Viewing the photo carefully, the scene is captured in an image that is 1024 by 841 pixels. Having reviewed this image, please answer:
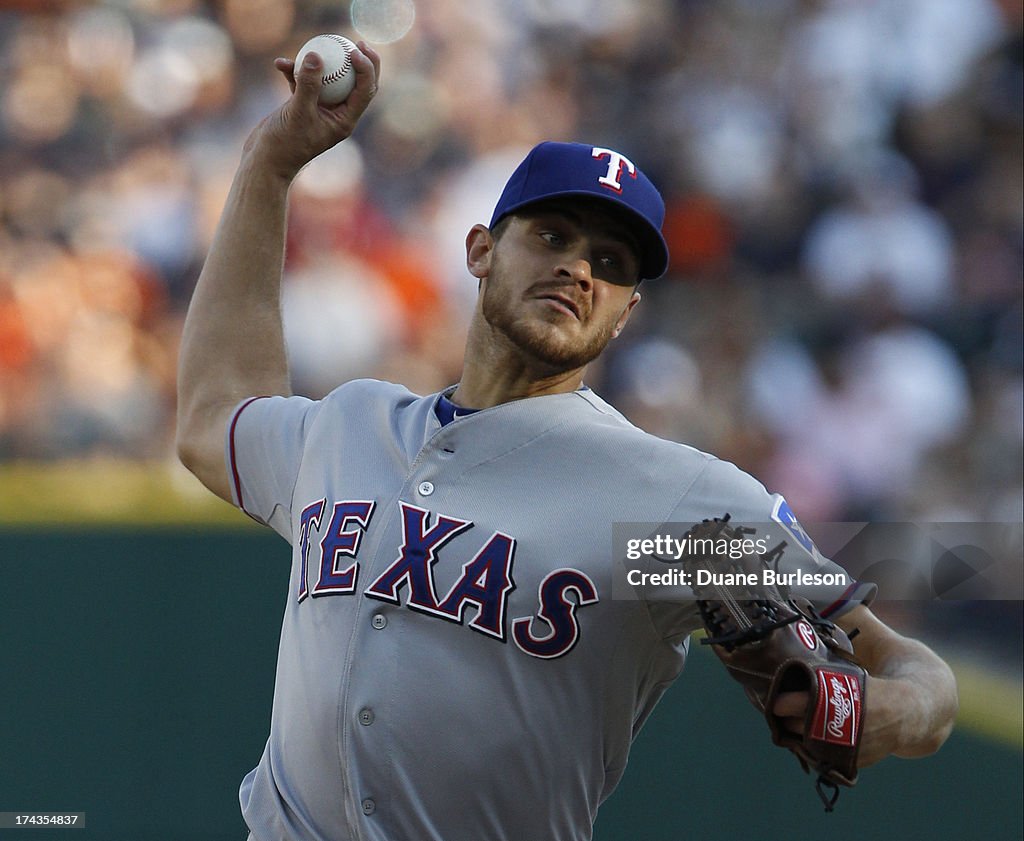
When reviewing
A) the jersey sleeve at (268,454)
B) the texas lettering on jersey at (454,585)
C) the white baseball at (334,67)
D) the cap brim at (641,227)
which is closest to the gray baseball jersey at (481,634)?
the texas lettering on jersey at (454,585)

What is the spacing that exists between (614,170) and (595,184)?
1.9 inches

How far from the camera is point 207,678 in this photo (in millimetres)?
3264

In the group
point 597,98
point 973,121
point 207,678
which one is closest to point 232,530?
point 207,678

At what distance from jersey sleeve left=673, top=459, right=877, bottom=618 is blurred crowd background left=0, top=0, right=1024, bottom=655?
2.13 metres

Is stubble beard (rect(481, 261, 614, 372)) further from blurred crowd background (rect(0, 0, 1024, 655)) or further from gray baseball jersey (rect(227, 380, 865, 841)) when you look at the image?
blurred crowd background (rect(0, 0, 1024, 655))

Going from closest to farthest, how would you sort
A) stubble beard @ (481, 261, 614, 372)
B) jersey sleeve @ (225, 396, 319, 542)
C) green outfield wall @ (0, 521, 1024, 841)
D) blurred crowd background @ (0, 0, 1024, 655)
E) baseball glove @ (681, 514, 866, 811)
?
1. baseball glove @ (681, 514, 866, 811)
2. stubble beard @ (481, 261, 614, 372)
3. jersey sleeve @ (225, 396, 319, 542)
4. green outfield wall @ (0, 521, 1024, 841)
5. blurred crowd background @ (0, 0, 1024, 655)

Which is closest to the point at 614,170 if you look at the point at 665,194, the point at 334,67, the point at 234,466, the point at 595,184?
the point at 595,184

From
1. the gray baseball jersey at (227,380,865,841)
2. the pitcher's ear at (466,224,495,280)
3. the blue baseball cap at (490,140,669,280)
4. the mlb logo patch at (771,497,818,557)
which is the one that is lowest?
the gray baseball jersey at (227,380,865,841)

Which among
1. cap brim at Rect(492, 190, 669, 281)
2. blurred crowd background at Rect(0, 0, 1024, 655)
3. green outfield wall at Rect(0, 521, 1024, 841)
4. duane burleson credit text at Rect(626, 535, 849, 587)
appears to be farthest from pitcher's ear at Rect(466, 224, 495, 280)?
blurred crowd background at Rect(0, 0, 1024, 655)

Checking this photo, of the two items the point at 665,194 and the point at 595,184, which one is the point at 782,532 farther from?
the point at 665,194

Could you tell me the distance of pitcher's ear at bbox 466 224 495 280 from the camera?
6.78 ft

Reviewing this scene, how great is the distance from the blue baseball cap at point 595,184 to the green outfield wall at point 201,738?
5.34 feet

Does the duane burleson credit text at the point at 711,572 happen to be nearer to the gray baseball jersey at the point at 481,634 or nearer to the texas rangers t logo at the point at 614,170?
the gray baseball jersey at the point at 481,634

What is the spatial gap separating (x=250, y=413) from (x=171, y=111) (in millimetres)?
2495
